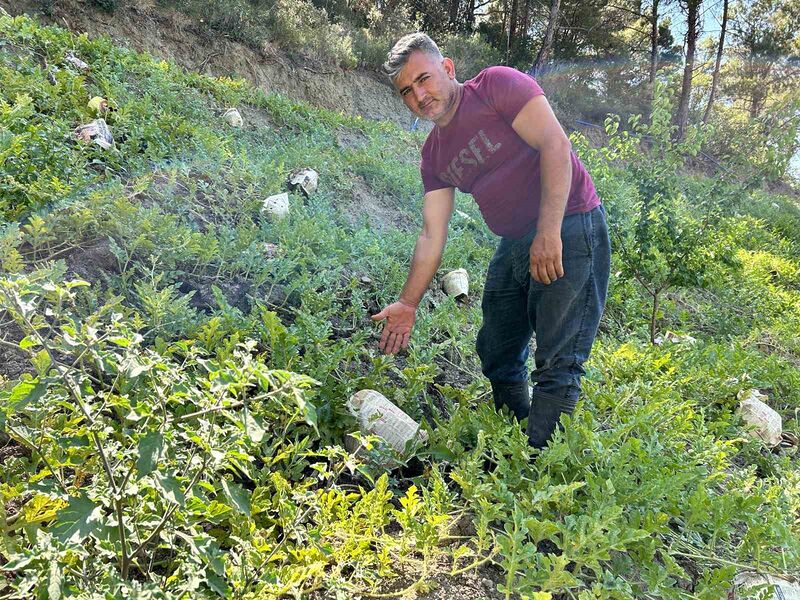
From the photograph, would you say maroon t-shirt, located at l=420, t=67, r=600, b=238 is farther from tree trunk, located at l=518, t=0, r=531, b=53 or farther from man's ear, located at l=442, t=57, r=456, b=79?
tree trunk, located at l=518, t=0, r=531, b=53

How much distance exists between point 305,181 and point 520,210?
272cm

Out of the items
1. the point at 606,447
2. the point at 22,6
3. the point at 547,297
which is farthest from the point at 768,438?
the point at 22,6

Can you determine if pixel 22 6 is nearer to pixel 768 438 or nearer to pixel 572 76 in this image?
pixel 768 438

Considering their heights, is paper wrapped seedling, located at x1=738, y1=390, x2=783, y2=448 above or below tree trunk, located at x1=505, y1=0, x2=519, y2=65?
below

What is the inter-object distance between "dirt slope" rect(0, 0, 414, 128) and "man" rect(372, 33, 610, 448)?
295 inches

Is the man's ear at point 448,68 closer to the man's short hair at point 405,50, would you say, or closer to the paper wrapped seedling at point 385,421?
the man's short hair at point 405,50

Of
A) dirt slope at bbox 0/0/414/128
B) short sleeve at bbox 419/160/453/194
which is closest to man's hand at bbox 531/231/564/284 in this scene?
short sleeve at bbox 419/160/453/194

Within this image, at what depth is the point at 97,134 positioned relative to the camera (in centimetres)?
385

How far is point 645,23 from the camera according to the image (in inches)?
944

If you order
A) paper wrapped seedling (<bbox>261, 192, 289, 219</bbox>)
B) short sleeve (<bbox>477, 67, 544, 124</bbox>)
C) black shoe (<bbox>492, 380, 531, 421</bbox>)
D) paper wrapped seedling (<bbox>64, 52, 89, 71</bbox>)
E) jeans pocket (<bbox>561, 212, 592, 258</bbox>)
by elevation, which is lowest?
black shoe (<bbox>492, 380, 531, 421</bbox>)

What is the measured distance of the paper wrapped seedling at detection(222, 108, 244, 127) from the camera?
5.78 m

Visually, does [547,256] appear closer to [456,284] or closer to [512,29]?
[456,284]

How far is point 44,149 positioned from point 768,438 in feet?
15.9

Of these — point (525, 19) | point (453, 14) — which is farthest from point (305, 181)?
point (525, 19)
